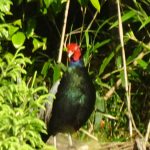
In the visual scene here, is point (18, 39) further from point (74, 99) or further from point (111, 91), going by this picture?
point (111, 91)

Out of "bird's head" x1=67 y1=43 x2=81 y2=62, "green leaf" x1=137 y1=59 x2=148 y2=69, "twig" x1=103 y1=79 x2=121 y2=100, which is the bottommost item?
"twig" x1=103 y1=79 x2=121 y2=100

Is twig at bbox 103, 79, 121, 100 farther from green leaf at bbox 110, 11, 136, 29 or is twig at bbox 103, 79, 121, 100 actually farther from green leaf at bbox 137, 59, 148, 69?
green leaf at bbox 110, 11, 136, 29

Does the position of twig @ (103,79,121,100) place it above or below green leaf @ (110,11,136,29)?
below

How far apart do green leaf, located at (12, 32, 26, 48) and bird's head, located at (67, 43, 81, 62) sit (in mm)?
307

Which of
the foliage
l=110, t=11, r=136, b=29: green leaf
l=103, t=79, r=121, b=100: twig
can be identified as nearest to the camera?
l=110, t=11, r=136, b=29: green leaf

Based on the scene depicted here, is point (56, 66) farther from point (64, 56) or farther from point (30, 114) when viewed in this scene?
point (30, 114)

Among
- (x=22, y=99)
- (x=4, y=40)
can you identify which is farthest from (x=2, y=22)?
(x=22, y=99)

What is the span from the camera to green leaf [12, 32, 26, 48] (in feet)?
15.5

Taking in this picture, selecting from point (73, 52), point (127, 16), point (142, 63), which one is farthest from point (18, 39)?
point (142, 63)

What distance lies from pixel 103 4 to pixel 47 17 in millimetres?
413

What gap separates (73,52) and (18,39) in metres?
0.37

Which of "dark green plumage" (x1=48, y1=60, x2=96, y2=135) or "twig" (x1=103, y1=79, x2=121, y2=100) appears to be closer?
"dark green plumage" (x1=48, y1=60, x2=96, y2=135)

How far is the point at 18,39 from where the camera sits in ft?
15.6

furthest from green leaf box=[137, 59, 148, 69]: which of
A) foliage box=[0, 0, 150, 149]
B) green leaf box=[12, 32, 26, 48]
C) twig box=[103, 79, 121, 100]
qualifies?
green leaf box=[12, 32, 26, 48]
